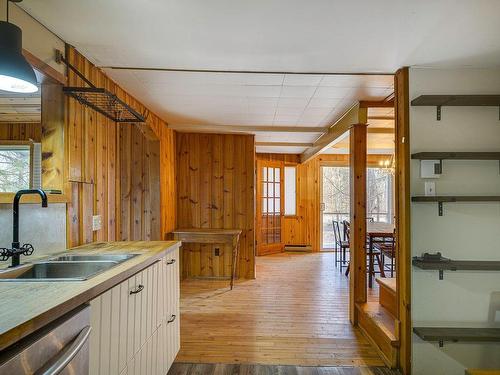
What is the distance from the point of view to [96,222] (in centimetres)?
224

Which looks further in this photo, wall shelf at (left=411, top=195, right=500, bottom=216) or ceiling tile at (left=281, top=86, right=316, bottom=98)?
ceiling tile at (left=281, top=86, right=316, bottom=98)

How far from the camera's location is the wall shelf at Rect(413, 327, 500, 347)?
203 centimetres

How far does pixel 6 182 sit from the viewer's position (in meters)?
1.85

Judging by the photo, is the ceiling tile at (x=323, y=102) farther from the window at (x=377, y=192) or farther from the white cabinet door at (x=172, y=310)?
the window at (x=377, y=192)

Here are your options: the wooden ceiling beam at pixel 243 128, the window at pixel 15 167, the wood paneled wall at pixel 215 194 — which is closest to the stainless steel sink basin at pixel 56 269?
the window at pixel 15 167

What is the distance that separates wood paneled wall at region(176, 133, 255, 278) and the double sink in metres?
2.90

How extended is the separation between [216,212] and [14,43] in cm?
357

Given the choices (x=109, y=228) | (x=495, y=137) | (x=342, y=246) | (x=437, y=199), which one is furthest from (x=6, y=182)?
(x=342, y=246)

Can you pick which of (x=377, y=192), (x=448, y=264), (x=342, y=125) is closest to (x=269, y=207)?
(x=377, y=192)


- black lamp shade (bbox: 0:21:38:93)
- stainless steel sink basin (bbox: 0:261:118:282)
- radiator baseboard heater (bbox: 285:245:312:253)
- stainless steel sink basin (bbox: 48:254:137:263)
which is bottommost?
radiator baseboard heater (bbox: 285:245:312:253)

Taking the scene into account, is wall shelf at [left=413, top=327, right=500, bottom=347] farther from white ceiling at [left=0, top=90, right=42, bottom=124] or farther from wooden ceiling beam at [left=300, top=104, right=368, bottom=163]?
white ceiling at [left=0, top=90, right=42, bottom=124]

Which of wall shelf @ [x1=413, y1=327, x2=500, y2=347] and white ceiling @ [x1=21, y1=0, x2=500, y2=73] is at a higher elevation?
white ceiling @ [x1=21, y1=0, x2=500, y2=73]

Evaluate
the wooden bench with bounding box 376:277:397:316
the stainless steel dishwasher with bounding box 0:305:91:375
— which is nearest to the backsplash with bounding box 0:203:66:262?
the stainless steel dishwasher with bounding box 0:305:91:375

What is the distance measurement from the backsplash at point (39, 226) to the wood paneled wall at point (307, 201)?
5.67m
